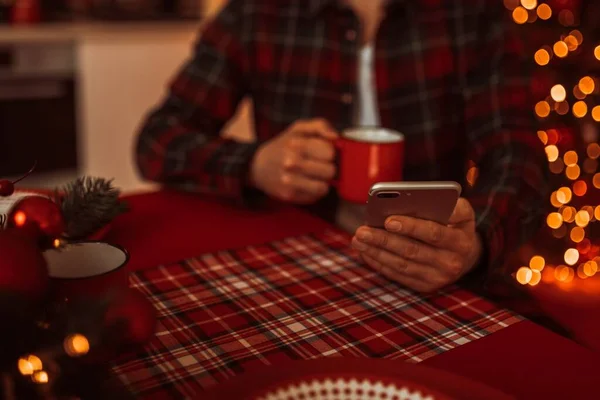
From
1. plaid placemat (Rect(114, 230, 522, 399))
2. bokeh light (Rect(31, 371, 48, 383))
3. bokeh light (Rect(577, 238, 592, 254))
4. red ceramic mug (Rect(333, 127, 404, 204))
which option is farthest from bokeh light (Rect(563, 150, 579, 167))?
bokeh light (Rect(31, 371, 48, 383))

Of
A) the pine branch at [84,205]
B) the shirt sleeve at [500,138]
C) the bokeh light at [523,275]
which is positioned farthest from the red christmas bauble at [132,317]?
the bokeh light at [523,275]

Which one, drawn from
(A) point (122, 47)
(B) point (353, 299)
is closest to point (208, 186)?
(B) point (353, 299)

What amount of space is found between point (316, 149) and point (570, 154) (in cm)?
107

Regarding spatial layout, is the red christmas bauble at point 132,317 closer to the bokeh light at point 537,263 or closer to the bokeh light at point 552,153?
the bokeh light at point 537,263

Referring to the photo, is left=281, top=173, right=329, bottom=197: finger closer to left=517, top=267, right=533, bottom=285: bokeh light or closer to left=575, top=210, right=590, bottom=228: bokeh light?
left=517, top=267, right=533, bottom=285: bokeh light

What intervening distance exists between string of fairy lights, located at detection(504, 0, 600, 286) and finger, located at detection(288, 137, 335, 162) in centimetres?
95

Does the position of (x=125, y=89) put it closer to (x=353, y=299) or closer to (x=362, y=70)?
(x=362, y=70)

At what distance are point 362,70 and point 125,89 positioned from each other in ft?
5.01

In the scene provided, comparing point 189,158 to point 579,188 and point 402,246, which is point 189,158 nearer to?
point 402,246

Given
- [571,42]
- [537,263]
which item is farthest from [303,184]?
[571,42]

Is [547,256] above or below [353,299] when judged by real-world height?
below

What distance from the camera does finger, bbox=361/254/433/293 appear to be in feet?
2.48

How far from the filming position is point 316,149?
3.05 feet

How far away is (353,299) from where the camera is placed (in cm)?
74
